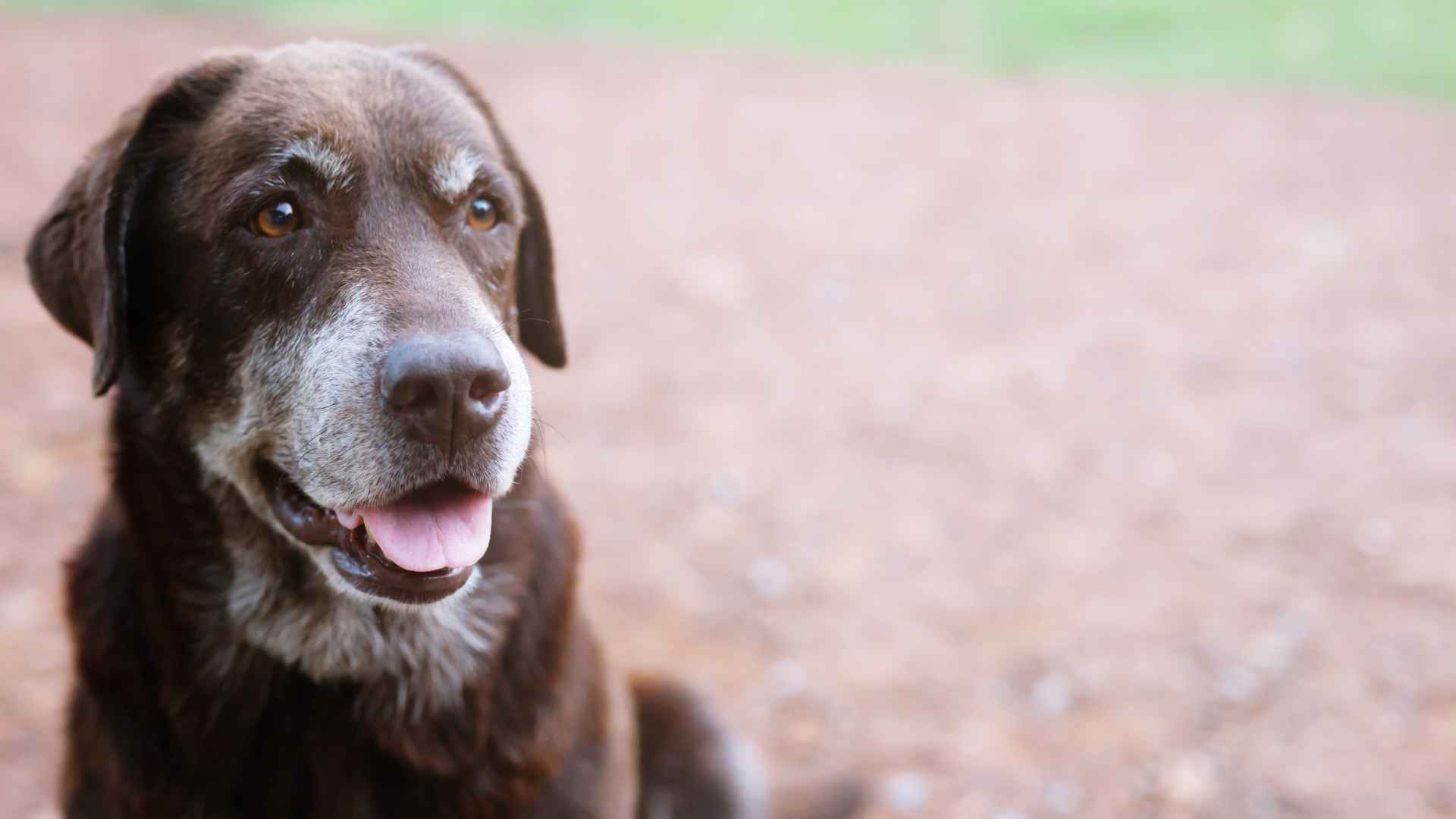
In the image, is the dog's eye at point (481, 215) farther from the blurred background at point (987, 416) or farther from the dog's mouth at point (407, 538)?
the blurred background at point (987, 416)

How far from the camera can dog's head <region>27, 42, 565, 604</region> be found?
7.94 feet

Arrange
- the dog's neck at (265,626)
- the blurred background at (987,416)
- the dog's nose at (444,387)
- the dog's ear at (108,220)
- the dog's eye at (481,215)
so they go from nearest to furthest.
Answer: the dog's nose at (444,387), the dog's ear at (108,220), the dog's neck at (265,626), the dog's eye at (481,215), the blurred background at (987,416)

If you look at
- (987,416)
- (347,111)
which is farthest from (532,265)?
(987,416)

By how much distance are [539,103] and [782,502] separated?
26.0 ft

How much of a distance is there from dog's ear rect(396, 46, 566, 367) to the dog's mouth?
0.78 m

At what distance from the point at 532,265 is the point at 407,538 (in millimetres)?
1009

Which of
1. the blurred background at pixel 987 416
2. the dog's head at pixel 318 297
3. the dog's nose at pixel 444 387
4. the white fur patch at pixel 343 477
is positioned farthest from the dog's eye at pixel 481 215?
the blurred background at pixel 987 416

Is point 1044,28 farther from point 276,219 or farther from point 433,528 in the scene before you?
point 433,528

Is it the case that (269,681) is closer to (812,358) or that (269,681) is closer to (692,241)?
(812,358)

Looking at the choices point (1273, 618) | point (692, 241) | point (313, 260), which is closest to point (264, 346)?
point (313, 260)

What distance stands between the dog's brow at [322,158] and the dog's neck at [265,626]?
0.66 meters

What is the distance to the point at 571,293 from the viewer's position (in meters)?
8.29

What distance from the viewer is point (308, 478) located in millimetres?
2510

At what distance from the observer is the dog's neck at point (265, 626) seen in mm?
2713
